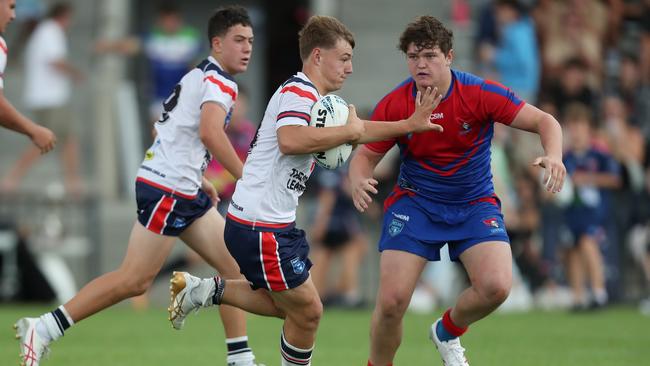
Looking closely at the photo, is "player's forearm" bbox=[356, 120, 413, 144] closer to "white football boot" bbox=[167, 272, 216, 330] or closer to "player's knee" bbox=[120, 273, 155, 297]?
"white football boot" bbox=[167, 272, 216, 330]

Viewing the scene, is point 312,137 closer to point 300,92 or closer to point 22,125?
point 300,92

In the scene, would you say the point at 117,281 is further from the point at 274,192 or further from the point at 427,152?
the point at 427,152

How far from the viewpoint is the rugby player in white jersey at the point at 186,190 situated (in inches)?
339

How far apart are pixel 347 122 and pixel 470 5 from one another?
42.4 ft

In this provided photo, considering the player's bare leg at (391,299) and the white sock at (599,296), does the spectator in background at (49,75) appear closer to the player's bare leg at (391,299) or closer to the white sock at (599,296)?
the white sock at (599,296)

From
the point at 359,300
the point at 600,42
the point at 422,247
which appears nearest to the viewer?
the point at 422,247

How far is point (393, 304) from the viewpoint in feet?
26.2

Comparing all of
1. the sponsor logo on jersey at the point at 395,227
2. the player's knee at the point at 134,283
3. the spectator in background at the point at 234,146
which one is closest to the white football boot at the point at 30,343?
the player's knee at the point at 134,283

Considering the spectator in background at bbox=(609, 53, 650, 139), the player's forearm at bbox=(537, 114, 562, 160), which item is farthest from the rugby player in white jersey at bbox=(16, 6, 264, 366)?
the spectator in background at bbox=(609, 53, 650, 139)

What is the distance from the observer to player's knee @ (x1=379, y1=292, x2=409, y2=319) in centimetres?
798

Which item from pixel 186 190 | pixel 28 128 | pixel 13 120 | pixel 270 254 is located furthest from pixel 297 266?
pixel 13 120

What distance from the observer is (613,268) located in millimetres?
17188

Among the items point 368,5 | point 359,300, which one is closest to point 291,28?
point 368,5

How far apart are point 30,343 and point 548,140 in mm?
3659
